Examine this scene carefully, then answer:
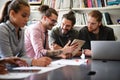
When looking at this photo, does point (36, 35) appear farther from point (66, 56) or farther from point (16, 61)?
point (16, 61)

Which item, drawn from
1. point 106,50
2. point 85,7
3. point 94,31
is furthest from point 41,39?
point 85,7

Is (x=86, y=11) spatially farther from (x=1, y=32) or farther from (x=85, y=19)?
(x=1, y=32)

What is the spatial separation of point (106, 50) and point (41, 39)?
29.3 inches

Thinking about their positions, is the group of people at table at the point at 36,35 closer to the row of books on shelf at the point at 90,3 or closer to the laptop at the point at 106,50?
the laptop at the point at 106,50

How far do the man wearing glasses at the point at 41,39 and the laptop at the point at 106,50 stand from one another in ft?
0.81

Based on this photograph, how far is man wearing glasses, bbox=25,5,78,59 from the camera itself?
2443 mm

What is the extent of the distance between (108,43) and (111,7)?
4.95 ft

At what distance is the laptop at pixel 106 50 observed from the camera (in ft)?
7.14

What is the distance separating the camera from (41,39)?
2562mm

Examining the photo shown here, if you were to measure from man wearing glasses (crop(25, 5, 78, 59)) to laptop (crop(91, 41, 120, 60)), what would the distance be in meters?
0.25

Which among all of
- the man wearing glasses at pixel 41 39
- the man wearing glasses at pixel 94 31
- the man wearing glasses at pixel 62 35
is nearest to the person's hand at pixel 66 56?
the man wearing glasses at pixel 41 39

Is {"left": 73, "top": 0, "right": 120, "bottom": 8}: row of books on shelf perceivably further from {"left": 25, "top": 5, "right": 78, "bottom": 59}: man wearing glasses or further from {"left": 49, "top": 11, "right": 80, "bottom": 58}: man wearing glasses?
{"left": 25, "top": 5, "right": 78, "bottom": 59}: man wearing glasses

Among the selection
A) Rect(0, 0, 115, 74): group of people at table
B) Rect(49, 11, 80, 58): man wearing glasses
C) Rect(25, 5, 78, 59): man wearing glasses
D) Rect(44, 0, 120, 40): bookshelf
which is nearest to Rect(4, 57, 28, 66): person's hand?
Rect(0, 0, 115, 74): group of people at table

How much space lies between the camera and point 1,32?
1.88 m
